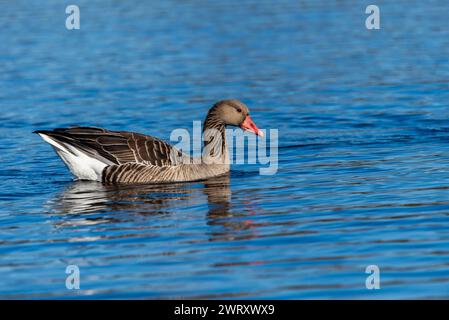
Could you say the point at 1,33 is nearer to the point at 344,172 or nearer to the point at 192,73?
the point at 192,73

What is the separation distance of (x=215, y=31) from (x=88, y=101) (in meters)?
10.5

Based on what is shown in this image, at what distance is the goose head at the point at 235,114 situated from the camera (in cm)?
1592

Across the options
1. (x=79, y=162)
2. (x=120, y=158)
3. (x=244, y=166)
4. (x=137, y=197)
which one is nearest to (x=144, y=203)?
(x=137, y=197)

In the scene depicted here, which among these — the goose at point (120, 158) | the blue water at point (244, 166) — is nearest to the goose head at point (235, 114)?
the blue water at point (244, 166)

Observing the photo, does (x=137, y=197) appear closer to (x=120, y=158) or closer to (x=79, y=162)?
(x=120, y=158)

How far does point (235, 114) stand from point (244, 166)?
1152 millimetres

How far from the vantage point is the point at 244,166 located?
16.7 m

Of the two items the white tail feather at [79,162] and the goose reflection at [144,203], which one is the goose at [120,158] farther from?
the goose reflection at [144,203]

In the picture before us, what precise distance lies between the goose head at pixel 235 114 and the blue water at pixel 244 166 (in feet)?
2.56

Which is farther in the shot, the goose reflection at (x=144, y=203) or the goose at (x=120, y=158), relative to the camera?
the goose at (x=120, y=158)

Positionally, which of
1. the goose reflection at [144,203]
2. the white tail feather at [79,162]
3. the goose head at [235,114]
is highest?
the goose head at [235,114]

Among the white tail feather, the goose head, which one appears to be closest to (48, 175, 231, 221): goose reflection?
the white tail feather

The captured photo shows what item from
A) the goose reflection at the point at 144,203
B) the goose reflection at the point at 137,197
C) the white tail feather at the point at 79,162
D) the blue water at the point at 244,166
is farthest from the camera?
the white tail feather at the point at 79,162
